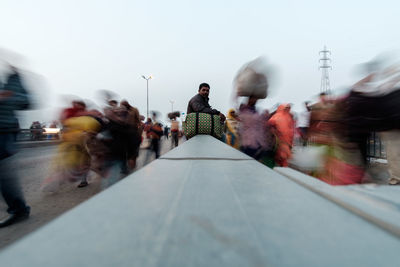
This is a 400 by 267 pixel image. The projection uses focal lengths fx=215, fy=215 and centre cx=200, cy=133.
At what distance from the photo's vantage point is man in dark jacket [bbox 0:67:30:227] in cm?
243

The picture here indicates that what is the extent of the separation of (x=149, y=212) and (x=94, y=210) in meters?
0.10

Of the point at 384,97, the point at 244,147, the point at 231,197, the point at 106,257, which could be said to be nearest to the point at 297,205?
the point at 231,197

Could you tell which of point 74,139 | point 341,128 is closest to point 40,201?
point 74,139

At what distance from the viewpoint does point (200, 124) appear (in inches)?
109

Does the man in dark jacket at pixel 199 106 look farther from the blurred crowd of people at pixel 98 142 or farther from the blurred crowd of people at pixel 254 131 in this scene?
the blurred crowd of people at pixel 98 142

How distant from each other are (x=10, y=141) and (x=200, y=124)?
7.57 ft

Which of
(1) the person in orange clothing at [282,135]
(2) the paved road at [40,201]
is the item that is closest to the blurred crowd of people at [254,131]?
(1) the person in orange clothing at [282,135]

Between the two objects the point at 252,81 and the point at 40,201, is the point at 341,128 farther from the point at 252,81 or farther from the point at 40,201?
the point at 40,201

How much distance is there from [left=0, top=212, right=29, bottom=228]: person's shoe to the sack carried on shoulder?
233cm

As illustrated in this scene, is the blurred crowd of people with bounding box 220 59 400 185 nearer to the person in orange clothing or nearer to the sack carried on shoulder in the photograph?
the person in orange clothing

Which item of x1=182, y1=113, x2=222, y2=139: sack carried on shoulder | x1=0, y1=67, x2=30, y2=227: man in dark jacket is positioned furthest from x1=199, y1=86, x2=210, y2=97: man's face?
x1=0, y1=67, x2=30, y2=227: man in dark jacket

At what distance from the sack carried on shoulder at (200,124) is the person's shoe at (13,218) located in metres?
2.33

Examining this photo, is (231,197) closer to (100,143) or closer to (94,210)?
(94,210)

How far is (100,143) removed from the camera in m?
3.33
